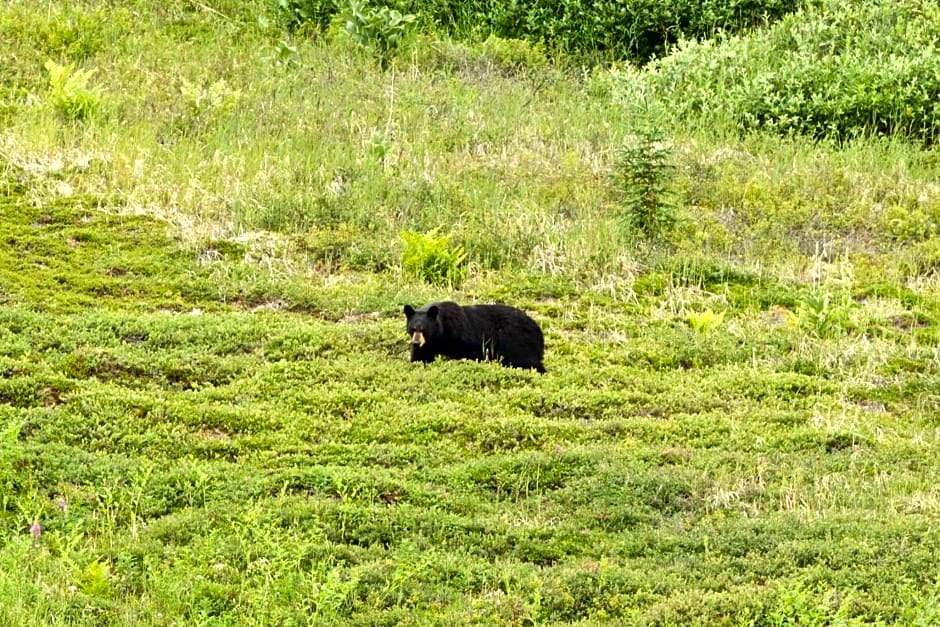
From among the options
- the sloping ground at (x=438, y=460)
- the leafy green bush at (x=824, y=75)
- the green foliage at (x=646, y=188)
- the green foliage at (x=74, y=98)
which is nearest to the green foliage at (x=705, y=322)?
the sloping ground at (x=438, y=460)

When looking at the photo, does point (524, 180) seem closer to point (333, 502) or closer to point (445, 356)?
point (445, 356)

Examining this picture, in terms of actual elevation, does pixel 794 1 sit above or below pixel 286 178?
above

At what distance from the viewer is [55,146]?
16453 mm

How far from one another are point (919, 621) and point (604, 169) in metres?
11.9

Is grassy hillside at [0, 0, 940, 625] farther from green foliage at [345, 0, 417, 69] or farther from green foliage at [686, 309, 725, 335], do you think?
green foliage at [345, 0, 417, 69]

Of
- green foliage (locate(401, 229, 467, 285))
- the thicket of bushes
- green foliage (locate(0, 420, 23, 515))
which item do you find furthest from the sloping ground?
the thicket of bushes

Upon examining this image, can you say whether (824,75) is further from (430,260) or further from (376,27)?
(430,260)

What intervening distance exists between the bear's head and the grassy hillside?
0.33m

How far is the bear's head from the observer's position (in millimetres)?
11625

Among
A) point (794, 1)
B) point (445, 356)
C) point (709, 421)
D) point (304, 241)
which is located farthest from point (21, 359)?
point (794, 1)

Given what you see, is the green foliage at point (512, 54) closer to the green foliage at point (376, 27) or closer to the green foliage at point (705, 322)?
the green foliage at point (376, 27)

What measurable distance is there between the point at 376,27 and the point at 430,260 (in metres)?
8.92

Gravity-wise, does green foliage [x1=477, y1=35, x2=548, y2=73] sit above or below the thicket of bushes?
below

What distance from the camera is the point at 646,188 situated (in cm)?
1563
